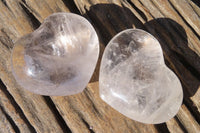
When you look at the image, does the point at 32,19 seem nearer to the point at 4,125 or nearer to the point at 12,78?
the point at 12,78

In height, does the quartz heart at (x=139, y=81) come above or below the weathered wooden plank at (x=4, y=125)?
below

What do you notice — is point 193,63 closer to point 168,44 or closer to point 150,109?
point 168,44

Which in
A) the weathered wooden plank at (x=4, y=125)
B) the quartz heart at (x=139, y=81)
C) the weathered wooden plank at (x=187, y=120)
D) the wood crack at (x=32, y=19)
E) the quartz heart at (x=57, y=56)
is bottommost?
the weathered wooden plank at (x=187, y=120)

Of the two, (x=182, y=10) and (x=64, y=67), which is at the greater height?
(x=64, y=67)

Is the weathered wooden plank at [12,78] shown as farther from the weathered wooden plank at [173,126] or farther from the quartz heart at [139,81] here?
the weathered wooden plank at [173,126]

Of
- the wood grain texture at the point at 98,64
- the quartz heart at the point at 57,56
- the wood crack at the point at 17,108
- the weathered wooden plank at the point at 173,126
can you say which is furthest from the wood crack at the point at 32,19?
the weathered wooden plank at the point at 173,126

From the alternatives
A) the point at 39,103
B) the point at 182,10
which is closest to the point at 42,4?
the point at 39,103
